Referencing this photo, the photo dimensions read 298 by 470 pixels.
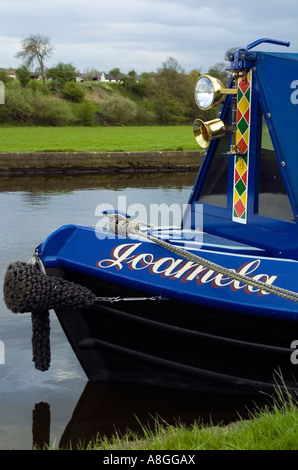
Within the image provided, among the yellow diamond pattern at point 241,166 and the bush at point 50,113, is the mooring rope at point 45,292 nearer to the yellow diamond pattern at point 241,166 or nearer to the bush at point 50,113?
the yellow diamond pattern at point 241,166

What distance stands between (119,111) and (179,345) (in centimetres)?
3745

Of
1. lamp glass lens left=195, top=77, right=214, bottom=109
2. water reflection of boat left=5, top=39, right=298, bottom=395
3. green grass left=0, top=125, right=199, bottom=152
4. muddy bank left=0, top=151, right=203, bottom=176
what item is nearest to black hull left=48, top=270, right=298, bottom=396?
water reflection of boat left=5, top=39, right=298, bottom=395

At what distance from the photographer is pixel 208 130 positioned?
17.8 feet

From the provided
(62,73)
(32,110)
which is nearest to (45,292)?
(32,110)

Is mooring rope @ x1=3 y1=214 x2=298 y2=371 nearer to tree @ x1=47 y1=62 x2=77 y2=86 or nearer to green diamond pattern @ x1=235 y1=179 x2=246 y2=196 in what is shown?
green diamond pattern @ x1=235 y1=179 x2=246 y2=196

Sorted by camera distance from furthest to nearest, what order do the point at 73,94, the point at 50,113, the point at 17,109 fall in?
the point at 73,94 < the point at 50,113 < the point at 17,109

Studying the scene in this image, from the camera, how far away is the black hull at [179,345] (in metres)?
4.82

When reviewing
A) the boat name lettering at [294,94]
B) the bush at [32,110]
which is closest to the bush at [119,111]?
the bush at [32,110]

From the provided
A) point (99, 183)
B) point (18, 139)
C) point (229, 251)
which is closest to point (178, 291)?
point (229, 251)

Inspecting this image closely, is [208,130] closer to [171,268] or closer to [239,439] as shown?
[171,268]

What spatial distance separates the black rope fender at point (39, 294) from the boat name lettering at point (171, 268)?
0.24 m

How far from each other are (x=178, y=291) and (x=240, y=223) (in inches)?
42.7

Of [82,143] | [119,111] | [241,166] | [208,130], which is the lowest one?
[82,143]

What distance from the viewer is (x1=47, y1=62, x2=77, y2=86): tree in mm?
50209
